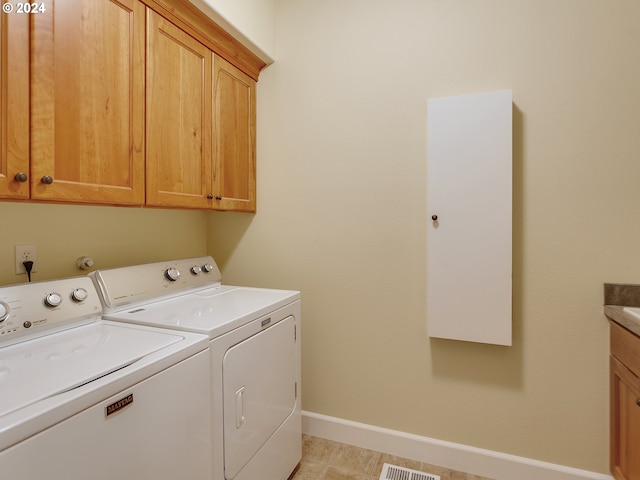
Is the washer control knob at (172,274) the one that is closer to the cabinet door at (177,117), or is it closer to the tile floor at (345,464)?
the cabinet door at (177,117)

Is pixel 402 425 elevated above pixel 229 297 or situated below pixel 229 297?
below

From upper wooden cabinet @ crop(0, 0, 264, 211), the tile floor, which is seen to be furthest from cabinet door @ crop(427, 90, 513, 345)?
upper wooden cabinet @ crop(0, 0, 264, 211)

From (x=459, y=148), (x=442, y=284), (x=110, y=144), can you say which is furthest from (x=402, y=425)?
(x=110, y=144)

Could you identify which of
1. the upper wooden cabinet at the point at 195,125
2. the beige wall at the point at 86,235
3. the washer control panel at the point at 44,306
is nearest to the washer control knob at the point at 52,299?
the washer control panel at the point at 44,306

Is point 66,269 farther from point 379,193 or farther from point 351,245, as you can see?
point 379,193

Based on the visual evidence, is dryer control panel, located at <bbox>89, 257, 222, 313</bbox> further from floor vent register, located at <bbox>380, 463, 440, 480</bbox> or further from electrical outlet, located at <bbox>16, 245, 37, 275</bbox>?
floor vent register, located at <bbox>380, 463, 440, 480</bbox>

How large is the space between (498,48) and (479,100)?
29 centimetres

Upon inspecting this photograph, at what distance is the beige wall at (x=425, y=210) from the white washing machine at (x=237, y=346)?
0.43 m

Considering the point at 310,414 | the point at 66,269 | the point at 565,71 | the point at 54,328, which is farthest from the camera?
the point at 310,414

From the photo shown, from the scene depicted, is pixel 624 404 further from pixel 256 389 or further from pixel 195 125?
pixel 195 125

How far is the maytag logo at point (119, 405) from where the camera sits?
2.78 feet

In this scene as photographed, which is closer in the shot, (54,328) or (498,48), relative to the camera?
(54,328)

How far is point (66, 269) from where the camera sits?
1520 mm

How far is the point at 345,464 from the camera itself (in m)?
1.87
